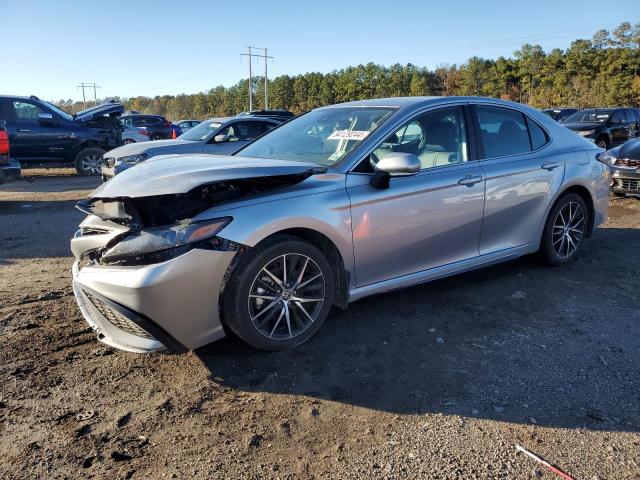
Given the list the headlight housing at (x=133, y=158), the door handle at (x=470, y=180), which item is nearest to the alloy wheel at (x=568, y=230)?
the door handle at (x=470, y=180)

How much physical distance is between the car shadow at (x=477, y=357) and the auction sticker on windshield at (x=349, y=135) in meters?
1.32

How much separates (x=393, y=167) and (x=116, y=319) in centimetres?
197

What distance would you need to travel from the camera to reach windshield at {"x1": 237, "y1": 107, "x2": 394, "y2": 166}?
3869mm

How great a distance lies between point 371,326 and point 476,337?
2.39ft

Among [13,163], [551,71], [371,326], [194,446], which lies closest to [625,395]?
[371,326]

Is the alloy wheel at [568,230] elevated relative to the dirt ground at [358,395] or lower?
elevated

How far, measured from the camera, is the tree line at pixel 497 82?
165ft

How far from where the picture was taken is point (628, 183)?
8703 millimetres

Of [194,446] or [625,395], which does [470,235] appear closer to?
[625,395]

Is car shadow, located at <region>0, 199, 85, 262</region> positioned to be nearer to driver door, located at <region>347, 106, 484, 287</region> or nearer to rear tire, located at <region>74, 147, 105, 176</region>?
driver door, located at <region>347, 106, 484, 287</region>

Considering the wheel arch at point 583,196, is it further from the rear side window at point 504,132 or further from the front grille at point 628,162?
the front grille at point 628,162

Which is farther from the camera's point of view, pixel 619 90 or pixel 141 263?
pixel 619 90

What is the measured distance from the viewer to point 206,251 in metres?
2.96

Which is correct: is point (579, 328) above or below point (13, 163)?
below
